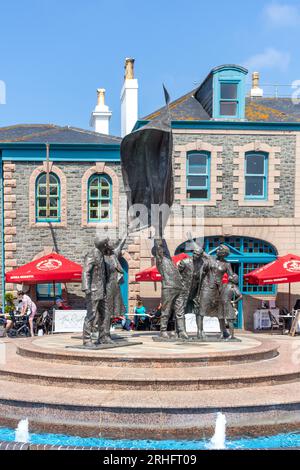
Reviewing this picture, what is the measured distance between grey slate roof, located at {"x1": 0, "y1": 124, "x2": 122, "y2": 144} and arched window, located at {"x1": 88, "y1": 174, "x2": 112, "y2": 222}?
1.61 metres

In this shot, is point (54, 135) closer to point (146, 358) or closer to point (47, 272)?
point (47, 272)

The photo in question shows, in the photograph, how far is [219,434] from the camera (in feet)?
26.0

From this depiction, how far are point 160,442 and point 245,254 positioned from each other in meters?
16.3

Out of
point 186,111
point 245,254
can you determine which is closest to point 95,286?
point 245,254

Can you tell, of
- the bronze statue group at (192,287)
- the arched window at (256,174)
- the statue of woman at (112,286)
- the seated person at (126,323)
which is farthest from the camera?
the arched window at (256,174)

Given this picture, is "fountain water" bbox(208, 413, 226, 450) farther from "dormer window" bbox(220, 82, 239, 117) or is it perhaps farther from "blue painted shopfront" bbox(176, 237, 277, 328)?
"dormer window" bbox(220, 82, 239, 117)

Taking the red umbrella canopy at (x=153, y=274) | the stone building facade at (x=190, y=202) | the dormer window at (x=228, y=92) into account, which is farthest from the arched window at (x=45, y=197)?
the dormer window at (x=228, y=92)

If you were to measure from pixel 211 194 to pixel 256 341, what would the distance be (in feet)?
35.5

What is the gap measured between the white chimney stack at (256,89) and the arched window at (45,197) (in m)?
11.2

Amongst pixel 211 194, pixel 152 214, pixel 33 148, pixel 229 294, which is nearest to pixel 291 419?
pixel 229 294

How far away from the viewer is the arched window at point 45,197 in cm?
2353

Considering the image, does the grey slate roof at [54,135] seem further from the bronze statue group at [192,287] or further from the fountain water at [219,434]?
the fountain water at [219,434]

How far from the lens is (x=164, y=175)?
13375 millimetres

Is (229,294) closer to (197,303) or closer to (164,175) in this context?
(197,303)
